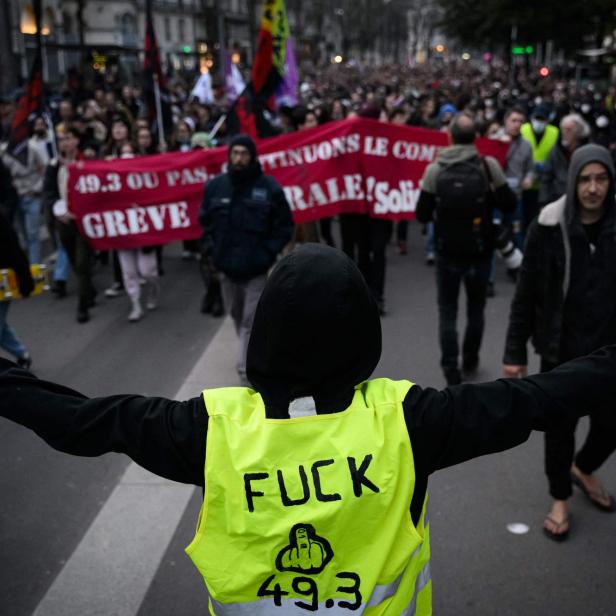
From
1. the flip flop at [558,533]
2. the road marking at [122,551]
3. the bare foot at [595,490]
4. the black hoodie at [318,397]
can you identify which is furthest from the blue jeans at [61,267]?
the black hoodie at [318,397]

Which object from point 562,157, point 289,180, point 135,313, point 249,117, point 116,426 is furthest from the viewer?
point 249,117

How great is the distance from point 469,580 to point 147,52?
8.66m

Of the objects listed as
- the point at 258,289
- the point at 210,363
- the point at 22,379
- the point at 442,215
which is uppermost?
the point at 22,379

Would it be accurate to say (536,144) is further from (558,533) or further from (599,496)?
(558,533)

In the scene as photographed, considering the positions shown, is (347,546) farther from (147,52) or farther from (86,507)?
(147,52)

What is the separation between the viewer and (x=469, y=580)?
3.52 m

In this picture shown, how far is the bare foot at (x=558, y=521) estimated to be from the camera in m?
3.81

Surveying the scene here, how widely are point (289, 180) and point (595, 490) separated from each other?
15.6 feet

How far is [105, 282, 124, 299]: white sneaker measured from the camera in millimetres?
8664

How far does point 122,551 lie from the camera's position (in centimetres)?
382

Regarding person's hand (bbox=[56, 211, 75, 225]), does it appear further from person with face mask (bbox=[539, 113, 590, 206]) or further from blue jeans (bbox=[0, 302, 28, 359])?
person with face mask (bbox=[539, 113, 590, 206])

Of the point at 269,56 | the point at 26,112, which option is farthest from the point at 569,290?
the point at 26,112

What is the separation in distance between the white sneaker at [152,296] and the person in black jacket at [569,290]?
492cm

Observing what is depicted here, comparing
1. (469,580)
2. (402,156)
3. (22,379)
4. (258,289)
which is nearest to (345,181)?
(402,156)
